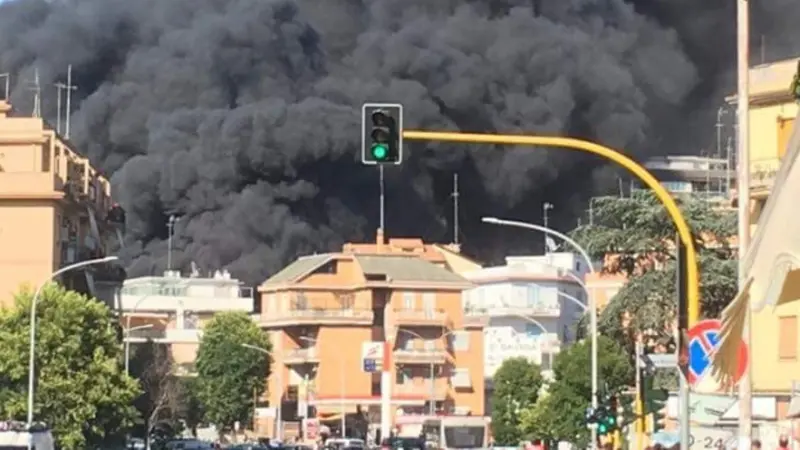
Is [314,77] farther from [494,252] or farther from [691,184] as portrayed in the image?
[691,184]

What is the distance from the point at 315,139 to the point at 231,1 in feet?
68.9

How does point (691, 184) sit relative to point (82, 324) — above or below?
above

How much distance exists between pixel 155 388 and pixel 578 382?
26593 millimetres

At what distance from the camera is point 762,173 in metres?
30.8

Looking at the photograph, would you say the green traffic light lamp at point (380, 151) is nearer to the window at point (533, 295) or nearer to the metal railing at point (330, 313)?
the metal railing at point (330, 313)

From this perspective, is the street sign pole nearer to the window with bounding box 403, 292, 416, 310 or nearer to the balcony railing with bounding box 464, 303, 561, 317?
the window with bounding box 403, 292, 416, 310

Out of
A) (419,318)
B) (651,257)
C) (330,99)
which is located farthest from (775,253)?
(330,99)

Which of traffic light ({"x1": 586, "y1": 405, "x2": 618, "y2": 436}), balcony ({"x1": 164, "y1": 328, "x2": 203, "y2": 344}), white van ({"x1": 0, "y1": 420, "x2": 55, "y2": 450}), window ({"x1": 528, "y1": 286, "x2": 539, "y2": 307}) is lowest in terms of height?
white van ({"x1": 0, "y1": 420, "x2": 55, "y2": 450})

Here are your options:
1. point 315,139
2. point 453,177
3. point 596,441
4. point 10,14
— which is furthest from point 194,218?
point 596,441

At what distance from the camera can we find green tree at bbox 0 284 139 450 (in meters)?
39.9

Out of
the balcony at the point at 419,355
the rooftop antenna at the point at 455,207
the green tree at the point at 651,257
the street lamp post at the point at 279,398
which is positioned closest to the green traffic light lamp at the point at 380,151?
the green tree at the point at 651,257

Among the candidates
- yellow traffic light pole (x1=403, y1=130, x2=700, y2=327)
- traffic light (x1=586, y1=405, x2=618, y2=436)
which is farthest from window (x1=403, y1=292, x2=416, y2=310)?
yellow traffic light pole (x1=403, y1=130, x2=700, y2=327)

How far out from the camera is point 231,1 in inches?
4941

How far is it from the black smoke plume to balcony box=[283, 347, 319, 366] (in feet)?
99.0
